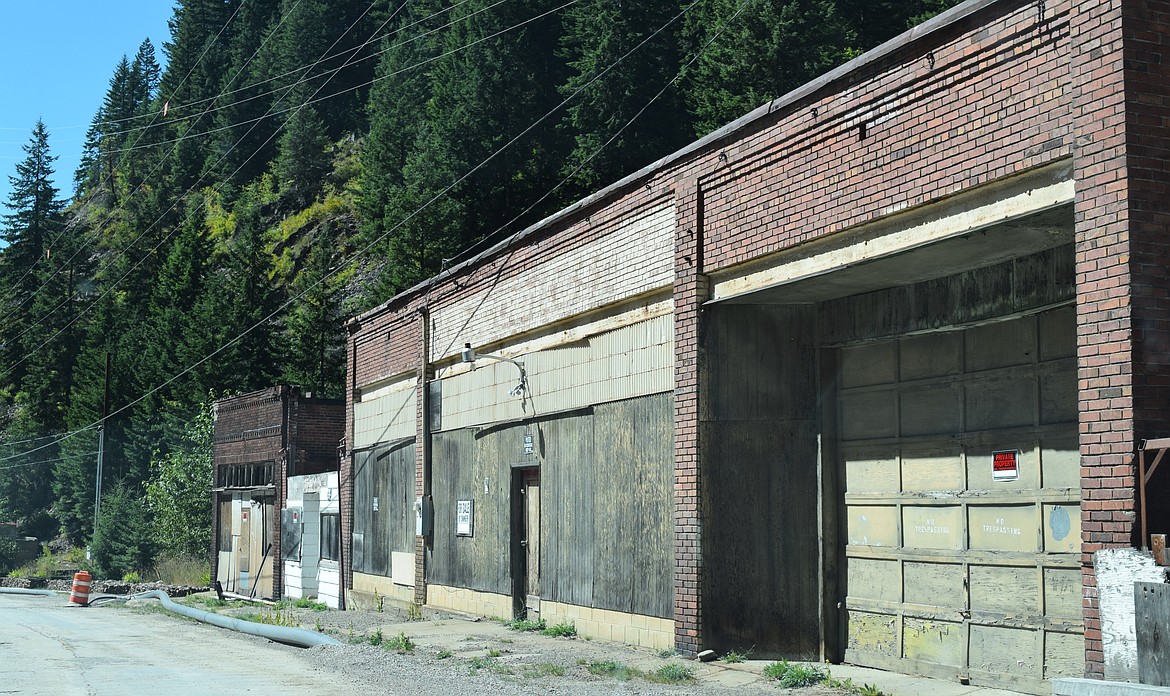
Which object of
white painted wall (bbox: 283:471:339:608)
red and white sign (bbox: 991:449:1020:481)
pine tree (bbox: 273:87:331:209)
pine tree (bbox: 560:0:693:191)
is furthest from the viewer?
pine tree (bbox: 273:87:331:209)

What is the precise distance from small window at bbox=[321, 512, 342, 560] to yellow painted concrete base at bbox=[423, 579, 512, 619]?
6184 millimetres

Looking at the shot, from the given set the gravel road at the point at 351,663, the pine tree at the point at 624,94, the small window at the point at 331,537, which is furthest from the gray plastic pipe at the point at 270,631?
the pine tree at the point at 624,94

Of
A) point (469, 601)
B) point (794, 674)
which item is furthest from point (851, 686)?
point (469, 601)

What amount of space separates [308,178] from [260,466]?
63.2m

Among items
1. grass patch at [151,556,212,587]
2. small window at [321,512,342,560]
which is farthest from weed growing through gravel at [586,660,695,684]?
grass patch at [151,556,212,587]

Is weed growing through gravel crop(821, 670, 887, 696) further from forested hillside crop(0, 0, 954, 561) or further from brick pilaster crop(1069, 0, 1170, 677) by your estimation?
forested hillside crop(0, 0, 954, 561)

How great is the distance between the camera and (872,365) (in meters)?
13.2

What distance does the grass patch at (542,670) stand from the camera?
43.2ft

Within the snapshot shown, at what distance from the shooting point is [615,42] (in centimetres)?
4416

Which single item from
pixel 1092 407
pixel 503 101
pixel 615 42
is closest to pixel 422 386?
pixel 1092 407

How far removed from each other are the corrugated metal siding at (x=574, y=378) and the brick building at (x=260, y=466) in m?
9.77

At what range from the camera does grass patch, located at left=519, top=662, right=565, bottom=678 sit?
13.2 metres

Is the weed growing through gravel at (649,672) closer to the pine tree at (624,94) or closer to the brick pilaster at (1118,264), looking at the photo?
the brick pilaster at (1118,264)

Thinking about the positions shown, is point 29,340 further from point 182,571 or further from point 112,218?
point 182,571
